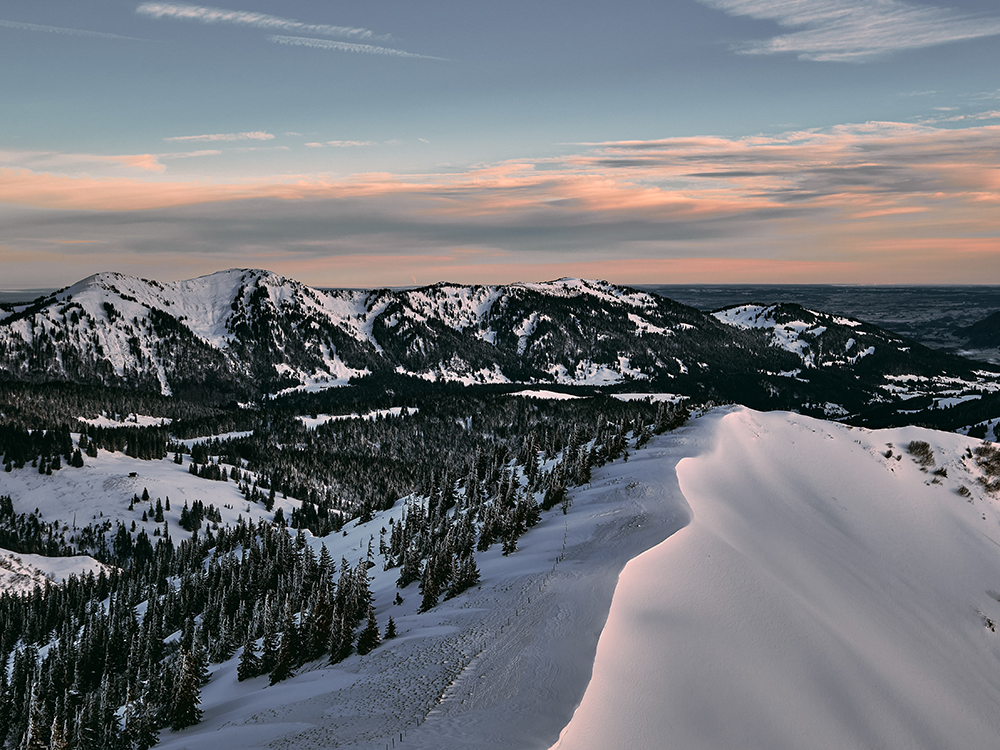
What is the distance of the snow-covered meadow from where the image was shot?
28703 mm

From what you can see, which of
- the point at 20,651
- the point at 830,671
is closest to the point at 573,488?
the point at 830,671

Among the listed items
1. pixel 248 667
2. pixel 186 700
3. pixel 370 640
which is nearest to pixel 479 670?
pixel 370 640

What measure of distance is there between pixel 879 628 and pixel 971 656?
37.9ft

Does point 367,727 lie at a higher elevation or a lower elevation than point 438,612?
higher

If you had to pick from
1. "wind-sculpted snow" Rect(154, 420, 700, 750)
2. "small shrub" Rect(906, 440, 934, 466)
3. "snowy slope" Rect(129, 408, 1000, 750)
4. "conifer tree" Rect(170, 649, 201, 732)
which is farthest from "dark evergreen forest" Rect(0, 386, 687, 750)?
"small shrub" Rect(906, 440, 934, 466)

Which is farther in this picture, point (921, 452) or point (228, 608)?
point (228, 608)

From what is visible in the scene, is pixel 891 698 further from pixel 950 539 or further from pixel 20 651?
pixel 20 651

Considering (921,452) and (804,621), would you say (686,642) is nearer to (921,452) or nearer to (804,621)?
(804,621)

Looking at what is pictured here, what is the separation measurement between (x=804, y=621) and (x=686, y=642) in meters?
11.3

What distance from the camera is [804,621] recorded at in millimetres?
40219

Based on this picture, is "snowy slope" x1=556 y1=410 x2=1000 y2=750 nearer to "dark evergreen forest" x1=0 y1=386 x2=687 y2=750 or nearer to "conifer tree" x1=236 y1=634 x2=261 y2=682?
"dark evergreen forest" x1=0 y1=386 x2=687 y2=750

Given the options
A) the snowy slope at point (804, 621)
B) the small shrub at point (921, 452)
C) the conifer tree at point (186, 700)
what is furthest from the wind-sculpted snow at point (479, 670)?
the small shrub at point (921, 452)

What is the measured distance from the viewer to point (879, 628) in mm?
47875

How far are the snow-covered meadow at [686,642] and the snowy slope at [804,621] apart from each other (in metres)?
0.16
